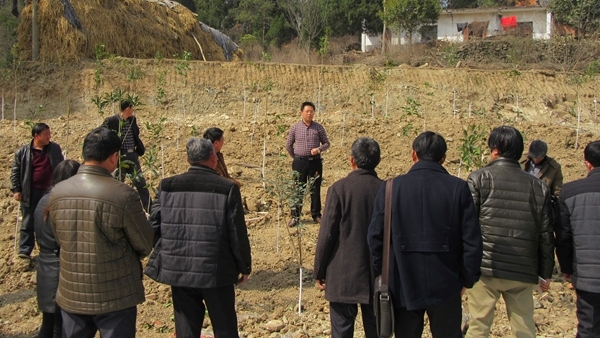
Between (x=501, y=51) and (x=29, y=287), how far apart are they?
23088mm

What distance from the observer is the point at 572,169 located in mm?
11148

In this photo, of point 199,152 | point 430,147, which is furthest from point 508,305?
point 199,152

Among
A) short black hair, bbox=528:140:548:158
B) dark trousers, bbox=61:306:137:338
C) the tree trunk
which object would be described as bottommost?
dark trousers, bbox=61:306:137:338

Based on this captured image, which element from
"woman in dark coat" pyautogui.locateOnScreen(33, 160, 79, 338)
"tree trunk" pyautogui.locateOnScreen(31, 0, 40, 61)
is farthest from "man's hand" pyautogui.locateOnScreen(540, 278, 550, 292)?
"tree trunk" pyautogui.locateOnScreen(31, 0, 40, 61)

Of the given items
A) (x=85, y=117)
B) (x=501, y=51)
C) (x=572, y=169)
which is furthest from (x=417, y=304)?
(x=501, y=51)

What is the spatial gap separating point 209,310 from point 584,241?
7.96ft

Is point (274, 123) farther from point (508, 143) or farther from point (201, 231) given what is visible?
point (201, 231)

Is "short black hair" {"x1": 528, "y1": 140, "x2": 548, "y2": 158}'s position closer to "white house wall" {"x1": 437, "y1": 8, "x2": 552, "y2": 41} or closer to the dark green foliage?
"white house wall" {"x1": 437, "y1": 8, "x2": 552, "y2": 41}

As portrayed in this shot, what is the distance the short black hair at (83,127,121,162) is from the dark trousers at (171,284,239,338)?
95 cm

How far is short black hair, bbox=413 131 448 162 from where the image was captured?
3402mm

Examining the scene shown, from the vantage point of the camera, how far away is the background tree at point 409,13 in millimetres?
26844

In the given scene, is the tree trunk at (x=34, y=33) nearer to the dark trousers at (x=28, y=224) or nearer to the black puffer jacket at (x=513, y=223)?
the dark trousers at (x=28, y=224)

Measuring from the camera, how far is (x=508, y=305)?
3.84 m

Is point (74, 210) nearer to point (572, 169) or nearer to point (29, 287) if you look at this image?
point (29, 287)
